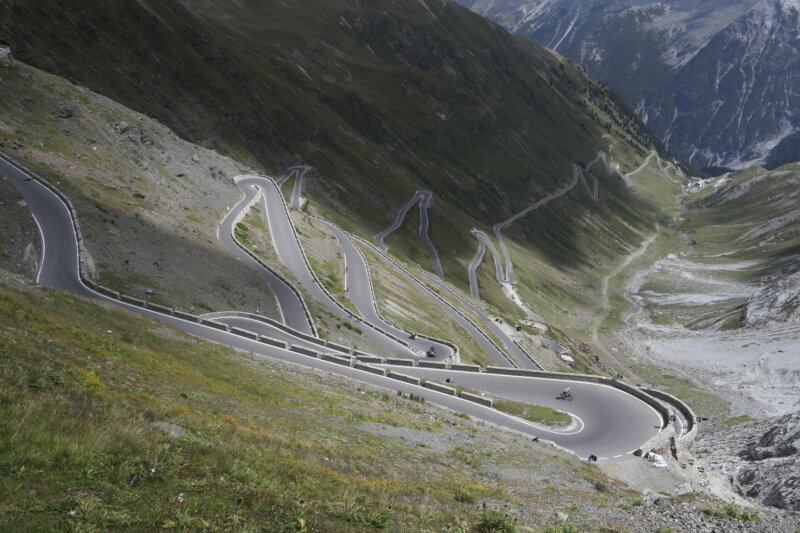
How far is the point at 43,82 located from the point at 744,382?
131m

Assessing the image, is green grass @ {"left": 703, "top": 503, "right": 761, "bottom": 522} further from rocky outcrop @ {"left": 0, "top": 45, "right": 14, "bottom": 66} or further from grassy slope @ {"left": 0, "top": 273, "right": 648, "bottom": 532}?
rocky outcrop @ {"left": 0, "top": 45, "right": 14, "bottom": 66}

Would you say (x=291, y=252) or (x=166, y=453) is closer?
(x=166, y=453)

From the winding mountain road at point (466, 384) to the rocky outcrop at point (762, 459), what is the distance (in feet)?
23.2

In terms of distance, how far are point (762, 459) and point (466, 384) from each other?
26030 mm

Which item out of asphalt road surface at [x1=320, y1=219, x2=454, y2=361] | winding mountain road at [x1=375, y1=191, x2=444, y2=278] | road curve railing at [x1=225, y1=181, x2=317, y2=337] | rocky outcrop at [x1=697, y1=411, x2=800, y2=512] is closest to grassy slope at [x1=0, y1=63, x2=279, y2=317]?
road curve railing at [x1=225, y1=181, x2=317, y2=337]

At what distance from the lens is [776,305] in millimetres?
129125

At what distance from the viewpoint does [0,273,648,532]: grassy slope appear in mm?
10227

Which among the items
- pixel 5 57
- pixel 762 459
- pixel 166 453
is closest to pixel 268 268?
pixel 5 57

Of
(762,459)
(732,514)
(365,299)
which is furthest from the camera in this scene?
(365,299)

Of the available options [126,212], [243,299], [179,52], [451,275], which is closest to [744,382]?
[451,275]


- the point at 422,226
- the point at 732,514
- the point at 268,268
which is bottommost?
the point at 268,268

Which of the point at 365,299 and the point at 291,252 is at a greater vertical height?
the point at 365,299

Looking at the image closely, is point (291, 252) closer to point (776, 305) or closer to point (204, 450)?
point (204, 450)

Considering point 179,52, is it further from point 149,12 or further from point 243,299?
point 243,299
